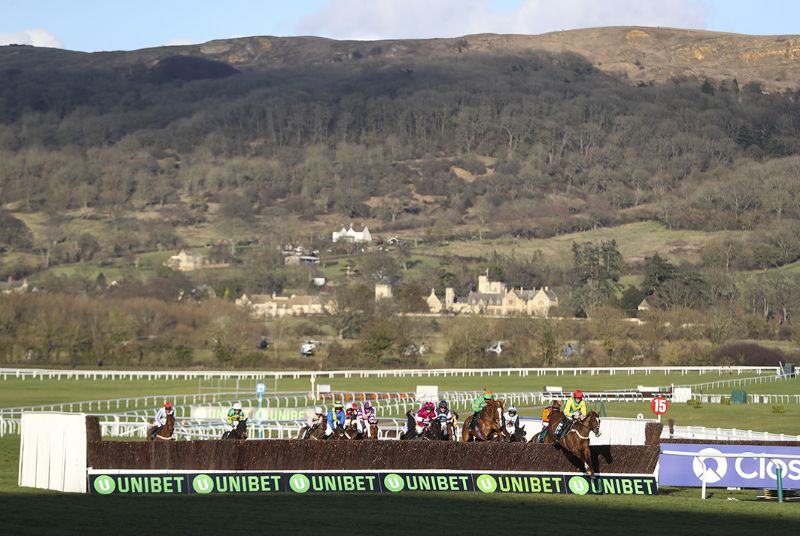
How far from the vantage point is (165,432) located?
111 ft

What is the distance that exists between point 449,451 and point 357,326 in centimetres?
11497

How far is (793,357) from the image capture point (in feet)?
419

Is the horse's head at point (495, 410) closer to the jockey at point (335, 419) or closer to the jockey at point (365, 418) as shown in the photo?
the jockey at point (365, 418)

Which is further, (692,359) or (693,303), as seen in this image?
(693,303)

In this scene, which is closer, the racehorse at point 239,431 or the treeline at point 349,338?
the racehorse at point 239,431

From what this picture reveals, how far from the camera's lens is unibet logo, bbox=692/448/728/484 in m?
32.7

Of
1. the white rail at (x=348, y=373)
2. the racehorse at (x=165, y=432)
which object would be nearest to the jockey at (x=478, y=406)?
the racehorse at (x=165, y=432)

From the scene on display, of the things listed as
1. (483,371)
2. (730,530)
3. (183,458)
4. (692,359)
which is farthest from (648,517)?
(692,359)

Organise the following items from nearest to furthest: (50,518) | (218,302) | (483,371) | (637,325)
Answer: (50,518), (483,371), (637,325), (218,302)

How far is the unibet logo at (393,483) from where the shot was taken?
31219 millimetres

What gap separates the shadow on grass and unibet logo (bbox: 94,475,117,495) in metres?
0.71

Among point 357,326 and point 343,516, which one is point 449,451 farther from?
point 357,326

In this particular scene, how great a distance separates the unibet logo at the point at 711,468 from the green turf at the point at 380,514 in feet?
2.99

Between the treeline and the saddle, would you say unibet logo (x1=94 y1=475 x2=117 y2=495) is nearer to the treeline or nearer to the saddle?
the saddle
